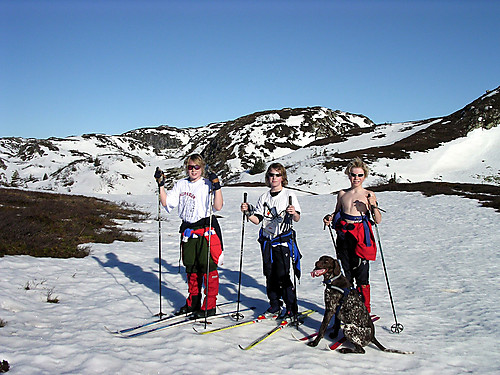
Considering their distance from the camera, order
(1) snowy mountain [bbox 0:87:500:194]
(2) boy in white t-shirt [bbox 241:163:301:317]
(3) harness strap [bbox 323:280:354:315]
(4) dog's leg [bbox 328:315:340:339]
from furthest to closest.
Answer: (1) snowy mountain [bbox 0:87:500:194]
(2) boy in white t-shirt [bbox 241:163:301:317]
(4) dog's leg [bbox 328:315:340:339]
(3) harness strap [bbox 323:280:354:315]

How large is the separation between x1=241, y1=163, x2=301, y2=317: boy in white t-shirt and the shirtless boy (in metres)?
0.70

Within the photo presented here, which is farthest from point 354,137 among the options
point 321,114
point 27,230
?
point 27,230

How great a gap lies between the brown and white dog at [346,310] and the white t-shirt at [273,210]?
104 centimetres

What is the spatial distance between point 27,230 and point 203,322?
7.81 meters

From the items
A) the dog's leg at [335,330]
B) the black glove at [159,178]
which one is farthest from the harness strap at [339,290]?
the black glove at [159,178]

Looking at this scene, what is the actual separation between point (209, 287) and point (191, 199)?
148 cm

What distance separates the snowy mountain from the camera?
39781 mm

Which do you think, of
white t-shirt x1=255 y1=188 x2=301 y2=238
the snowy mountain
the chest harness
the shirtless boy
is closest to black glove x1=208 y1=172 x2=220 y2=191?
white t-shirt x1=255 y1=188 x2=301 y2=238

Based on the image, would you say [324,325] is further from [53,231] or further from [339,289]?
[53,231]

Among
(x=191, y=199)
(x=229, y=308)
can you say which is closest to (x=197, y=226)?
(x=191, y=199)

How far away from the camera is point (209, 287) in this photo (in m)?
6.12

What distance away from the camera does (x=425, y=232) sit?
1473cm

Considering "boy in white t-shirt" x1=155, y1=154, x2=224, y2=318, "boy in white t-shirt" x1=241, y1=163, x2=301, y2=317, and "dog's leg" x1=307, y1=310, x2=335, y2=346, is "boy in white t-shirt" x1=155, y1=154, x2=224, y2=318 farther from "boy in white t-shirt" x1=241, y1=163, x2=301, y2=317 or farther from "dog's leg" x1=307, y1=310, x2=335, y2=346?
"dog's leg" x1=307, y1=310, x2=335, y2=346

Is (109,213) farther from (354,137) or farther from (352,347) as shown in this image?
(354,137)
